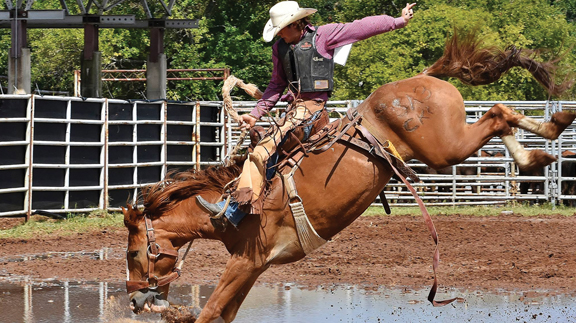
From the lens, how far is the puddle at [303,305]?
6945 millimetres

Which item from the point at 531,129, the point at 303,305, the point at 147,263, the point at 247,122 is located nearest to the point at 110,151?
the point at 303,305

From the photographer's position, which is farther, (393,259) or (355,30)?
(393,259)

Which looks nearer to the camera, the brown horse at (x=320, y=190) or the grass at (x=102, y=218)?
the brown horse at (x=320, y=190)

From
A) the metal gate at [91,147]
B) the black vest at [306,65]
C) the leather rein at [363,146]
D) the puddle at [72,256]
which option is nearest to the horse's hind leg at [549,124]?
the leather rein at [363,146]

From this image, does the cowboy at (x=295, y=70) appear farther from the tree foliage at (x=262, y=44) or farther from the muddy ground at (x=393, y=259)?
the tree foliage at (x=262, y=44)

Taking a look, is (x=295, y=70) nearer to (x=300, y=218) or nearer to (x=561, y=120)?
(x=300, y=218)

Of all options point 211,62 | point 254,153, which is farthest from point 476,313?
point 211,62

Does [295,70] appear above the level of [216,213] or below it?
above

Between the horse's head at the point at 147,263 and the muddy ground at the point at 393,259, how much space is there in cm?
289

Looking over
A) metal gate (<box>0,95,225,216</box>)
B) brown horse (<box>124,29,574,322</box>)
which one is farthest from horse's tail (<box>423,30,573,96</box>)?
metal gate (<box>0,95,225,216</box>)

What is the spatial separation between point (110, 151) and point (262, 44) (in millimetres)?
19706

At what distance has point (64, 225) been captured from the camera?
1281 cm

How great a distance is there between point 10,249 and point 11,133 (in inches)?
101

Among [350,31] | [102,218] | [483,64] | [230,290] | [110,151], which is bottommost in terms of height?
[102,218]
